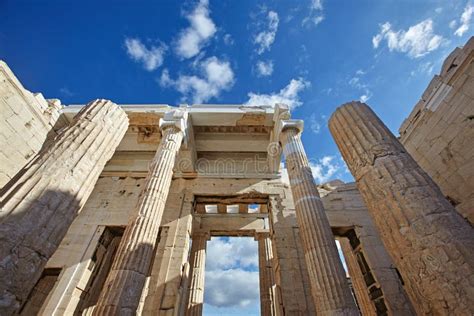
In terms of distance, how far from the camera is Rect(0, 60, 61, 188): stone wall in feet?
27.0

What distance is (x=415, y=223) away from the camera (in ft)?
10.7

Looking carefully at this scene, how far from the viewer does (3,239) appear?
95.3 inches

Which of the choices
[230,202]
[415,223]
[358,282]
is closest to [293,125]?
[230,202]

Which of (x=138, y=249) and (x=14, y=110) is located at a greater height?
(x=14, y=110)

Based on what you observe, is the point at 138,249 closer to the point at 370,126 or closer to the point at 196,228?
the point at 370,126

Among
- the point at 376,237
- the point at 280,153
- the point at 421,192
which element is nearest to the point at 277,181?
the point at 280,153

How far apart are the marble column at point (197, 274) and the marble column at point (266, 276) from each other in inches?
121

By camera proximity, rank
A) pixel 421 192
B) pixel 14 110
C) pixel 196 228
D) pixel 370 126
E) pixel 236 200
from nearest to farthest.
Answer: pixel 421 192
pixel 370 126
pixel 14 110
pixel 236 200
pixel 196 228

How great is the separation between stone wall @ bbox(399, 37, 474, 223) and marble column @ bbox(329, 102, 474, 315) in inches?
190

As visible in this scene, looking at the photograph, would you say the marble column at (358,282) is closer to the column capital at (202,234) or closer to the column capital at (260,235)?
the column capital at (260,235)

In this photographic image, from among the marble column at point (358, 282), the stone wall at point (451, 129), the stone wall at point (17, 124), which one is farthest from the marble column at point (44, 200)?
the marble column at point (358, 282)

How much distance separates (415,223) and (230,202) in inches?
367

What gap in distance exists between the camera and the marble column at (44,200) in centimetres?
243

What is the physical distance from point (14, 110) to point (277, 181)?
11.7 meters
